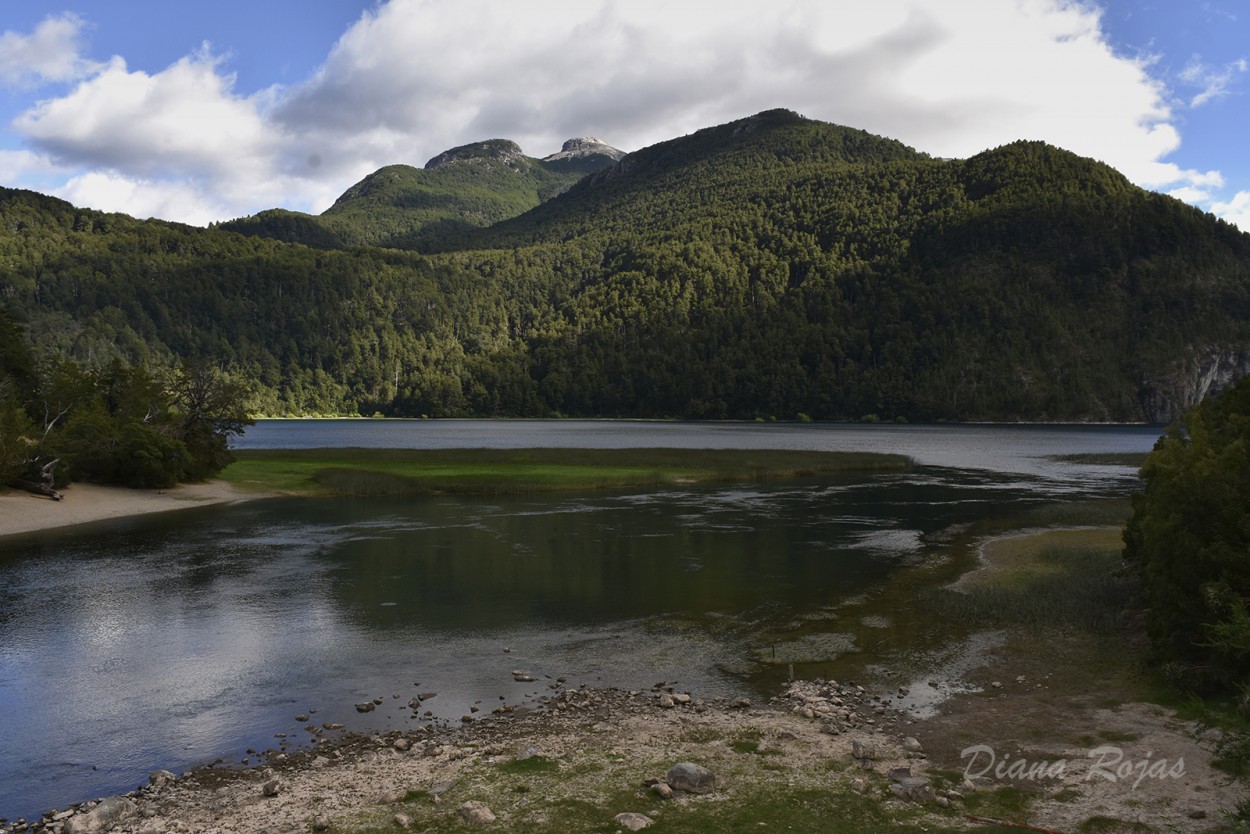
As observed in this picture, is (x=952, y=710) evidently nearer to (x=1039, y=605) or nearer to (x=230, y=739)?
(x=1039, y=605)

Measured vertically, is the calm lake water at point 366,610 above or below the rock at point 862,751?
below

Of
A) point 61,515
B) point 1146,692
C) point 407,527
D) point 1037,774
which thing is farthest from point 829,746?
point 61,515

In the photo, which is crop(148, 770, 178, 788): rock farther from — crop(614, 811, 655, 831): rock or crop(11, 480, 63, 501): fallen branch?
crop(11, 480, 63, 501): fallen branch

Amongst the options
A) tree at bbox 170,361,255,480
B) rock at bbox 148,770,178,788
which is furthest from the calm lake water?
tree at bbox 170,361,255,480

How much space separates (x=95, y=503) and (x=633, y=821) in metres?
68.0

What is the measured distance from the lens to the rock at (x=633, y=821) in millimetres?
15258

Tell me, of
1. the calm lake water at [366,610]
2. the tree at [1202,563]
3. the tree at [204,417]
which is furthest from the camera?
the tree at [204,417]

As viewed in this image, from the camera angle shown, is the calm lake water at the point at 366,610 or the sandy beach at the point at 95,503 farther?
the sandy beach at the point at 95,503

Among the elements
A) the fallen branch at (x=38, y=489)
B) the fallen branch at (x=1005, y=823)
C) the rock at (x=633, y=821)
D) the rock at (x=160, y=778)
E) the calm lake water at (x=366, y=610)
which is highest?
the fallen branch at (x=38, y=489)

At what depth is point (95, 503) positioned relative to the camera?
6750 cm

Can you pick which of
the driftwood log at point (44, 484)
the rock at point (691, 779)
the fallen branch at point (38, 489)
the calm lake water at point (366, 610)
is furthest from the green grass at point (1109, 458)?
the driftwood log at point (44, 484)

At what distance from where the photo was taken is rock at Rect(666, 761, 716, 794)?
16969 millimetres

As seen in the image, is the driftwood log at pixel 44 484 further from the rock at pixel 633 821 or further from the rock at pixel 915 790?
the rock at pixel 915 790

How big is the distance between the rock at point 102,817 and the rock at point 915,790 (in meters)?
15.4
